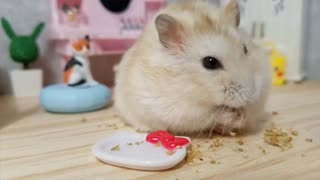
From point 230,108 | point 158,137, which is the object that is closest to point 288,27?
point 230,108

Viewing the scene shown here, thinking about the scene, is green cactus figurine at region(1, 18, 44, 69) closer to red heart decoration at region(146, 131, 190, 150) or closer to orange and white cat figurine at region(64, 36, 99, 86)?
orange and white cat figurine at region(64, 36, 99, 86)

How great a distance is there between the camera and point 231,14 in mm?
1149

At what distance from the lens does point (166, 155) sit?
965 millimetres

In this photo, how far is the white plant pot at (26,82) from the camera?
1.95m

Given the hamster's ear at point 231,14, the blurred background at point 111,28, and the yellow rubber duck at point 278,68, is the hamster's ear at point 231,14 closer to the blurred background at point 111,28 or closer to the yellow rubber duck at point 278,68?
the blurred background at point 111,28

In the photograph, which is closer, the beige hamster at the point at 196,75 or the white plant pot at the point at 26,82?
the beige hamster at the point at 196,75

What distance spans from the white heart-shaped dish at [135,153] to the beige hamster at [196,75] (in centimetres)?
9

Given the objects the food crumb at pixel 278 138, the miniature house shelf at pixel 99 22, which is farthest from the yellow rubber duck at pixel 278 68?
→ the food crumb at pixel 278 138

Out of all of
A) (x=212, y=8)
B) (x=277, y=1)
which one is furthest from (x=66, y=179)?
(x=277, y=1)

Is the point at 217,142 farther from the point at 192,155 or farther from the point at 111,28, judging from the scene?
the point at 111,28

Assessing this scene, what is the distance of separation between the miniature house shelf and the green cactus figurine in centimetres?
11

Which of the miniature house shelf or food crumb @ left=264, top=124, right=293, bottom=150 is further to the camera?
the miniature house shelf

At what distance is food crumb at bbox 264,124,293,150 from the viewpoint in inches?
42.8

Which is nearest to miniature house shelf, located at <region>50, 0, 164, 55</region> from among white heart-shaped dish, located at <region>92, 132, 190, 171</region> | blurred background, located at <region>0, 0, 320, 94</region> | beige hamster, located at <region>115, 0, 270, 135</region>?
blurred background, located at <region>0, 0, 320, 94</region>
